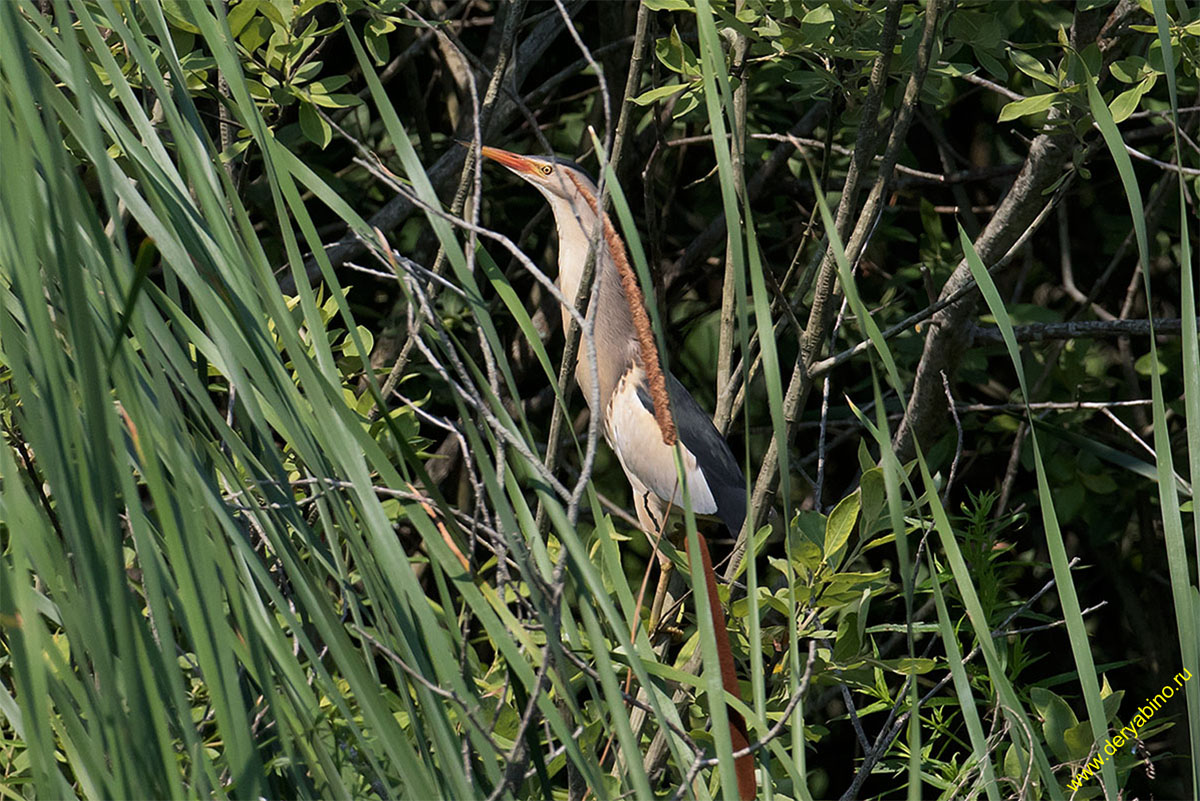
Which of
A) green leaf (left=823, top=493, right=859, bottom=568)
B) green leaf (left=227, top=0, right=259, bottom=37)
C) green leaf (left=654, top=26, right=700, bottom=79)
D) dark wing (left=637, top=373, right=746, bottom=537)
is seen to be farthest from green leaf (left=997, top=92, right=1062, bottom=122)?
green leaf (left=227, top=0, right=259, bottom=37)

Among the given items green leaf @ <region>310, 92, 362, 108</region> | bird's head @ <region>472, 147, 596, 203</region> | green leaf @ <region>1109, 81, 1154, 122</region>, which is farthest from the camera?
bird's head @ <region>472, 147, 596, 203</region>

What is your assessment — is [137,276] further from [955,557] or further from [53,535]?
[955,557]

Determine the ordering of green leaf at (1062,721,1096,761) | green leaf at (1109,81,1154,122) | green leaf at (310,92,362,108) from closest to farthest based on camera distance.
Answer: green leaf at (1062,721,1096,761), green leaf at (1109,81,1154,122), green leaf at (310,92,362,108)

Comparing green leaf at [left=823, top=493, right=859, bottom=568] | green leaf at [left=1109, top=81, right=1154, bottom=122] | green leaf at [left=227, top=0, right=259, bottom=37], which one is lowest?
green leaf at [left=823, top=493, right=859, bottom=568]

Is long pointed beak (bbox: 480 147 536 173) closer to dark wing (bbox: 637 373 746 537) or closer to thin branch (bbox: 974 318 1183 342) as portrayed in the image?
dark wing (bbox: 637 373 746 537)

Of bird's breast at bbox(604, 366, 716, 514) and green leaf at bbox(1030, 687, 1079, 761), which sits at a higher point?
green leaf at bbox(1030, 687, 1079, 761)

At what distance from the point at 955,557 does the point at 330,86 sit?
0.98m

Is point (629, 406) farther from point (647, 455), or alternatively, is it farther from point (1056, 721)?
point (1056, 721)

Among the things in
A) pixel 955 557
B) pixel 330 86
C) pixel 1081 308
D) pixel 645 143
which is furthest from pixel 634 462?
pixel 955 557

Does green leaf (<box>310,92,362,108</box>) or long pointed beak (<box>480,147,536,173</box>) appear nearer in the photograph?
green leaf (<box>310,92,362,108</box>)

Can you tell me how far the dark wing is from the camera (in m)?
1.76

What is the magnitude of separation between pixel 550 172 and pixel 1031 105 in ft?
2.44

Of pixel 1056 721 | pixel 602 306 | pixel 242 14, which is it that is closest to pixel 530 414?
pixel 602 306

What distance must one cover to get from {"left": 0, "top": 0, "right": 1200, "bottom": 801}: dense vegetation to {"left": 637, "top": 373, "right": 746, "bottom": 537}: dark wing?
0.95 ft
